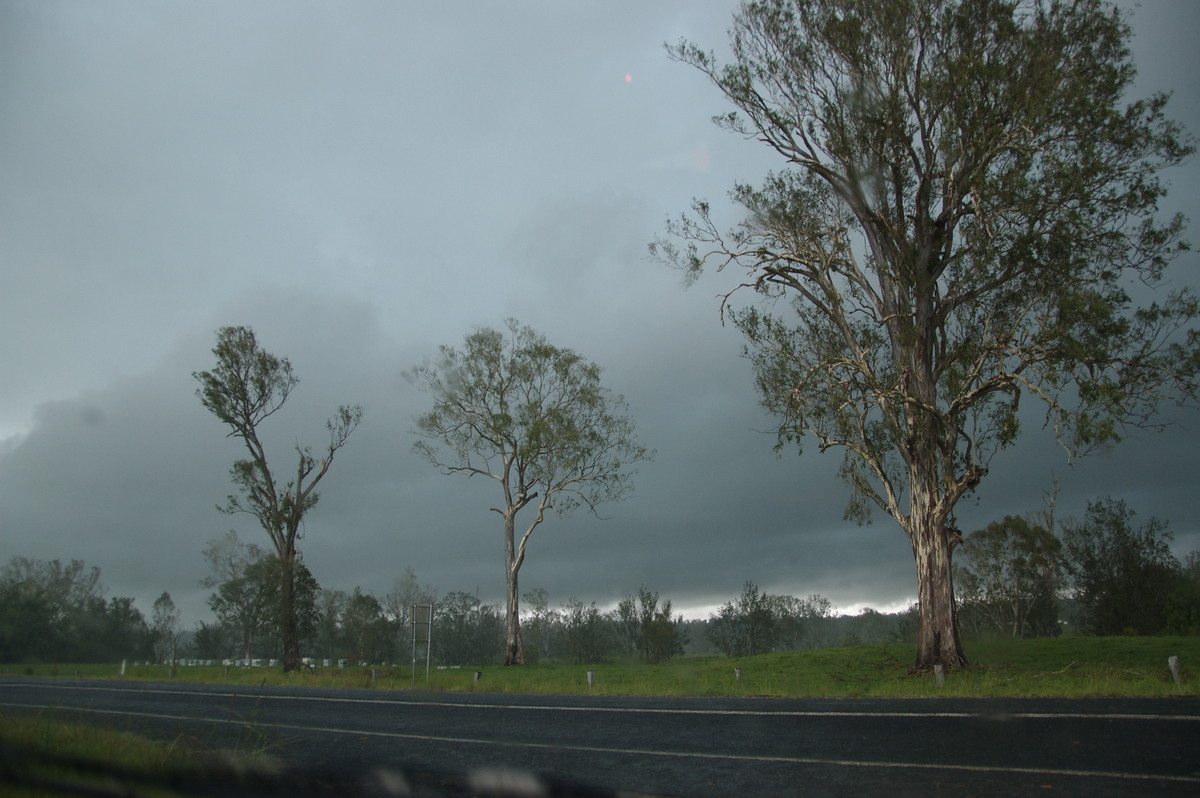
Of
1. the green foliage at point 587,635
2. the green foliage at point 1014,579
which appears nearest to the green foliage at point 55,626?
the green foliage at point 587,635

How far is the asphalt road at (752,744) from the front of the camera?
6555 millimetres

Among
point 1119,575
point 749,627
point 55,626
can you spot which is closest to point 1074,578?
point 1119,575

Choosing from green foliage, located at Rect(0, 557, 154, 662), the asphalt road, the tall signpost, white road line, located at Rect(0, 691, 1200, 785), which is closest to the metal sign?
the tall signpost

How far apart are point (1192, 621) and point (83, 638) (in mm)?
64858

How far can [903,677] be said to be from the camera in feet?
64.1

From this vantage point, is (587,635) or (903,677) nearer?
(903,677)

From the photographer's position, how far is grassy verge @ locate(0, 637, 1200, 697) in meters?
15.4

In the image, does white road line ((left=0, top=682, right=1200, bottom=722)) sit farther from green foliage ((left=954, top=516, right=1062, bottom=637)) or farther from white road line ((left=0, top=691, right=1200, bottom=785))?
green foliage ((left=954, top=516, right=1062, bottom=637))

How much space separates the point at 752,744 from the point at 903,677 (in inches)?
498

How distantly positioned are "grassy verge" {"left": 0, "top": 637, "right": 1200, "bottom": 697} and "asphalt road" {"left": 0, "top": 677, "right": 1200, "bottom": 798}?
3737mm

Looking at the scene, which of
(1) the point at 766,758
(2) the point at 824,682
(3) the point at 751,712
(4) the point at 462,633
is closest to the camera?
(1) the point at 766,758

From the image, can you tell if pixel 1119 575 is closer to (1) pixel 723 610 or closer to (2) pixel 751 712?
(1) pixel 723 610

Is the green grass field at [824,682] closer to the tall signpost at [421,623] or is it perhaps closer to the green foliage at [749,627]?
the tall signpost at [421,623]

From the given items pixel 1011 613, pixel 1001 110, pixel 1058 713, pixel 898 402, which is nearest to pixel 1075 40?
pixel 1001 110
